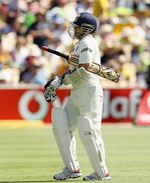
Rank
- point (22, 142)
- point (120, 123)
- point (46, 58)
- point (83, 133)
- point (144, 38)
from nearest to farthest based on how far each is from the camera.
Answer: point (83, 133) → point (22, 142) → point (120, 123) → point (46, 58) → point (144, 38)

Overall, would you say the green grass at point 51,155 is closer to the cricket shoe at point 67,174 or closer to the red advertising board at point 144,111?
the cricket shoe at point 67,174

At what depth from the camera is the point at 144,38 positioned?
62.5 ft

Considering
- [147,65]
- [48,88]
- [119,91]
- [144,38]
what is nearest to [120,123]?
[119,91]

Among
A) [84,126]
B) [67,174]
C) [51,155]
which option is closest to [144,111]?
[51,155]

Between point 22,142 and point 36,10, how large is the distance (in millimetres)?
6415

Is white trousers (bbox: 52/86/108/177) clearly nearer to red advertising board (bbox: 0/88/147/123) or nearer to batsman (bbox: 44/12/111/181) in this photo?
batsman (bbox: 44/12/111/181)

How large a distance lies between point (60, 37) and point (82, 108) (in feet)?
34.1

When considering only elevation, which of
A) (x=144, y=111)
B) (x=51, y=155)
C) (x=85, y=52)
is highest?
(x=85, y=52)

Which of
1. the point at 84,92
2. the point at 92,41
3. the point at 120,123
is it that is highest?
the point at 92,41

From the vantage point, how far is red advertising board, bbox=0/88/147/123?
16.3m

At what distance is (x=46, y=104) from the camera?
646 inches

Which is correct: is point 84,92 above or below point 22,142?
above

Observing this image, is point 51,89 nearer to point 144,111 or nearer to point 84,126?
point 84,126

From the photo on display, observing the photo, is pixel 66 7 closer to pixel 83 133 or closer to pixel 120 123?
pixel 120 123
